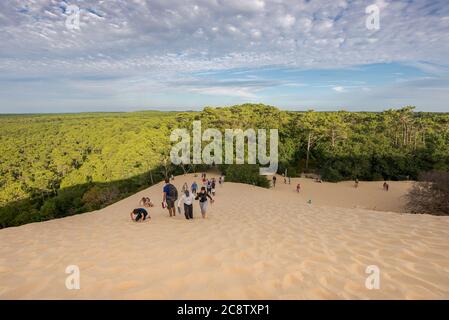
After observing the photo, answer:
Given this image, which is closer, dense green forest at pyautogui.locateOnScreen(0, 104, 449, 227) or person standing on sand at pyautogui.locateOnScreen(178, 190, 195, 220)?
person standing on sand at pyautogui.locateOnScreen(178, 190, 195, 220)

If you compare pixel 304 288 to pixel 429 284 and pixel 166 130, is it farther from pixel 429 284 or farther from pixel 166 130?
pixel 166 130

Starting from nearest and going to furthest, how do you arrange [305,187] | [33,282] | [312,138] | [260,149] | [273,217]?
[33,282]
[273,217]
[305,187]
[260,149]
[312,138]

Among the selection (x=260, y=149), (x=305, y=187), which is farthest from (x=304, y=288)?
(x=260, y=149)

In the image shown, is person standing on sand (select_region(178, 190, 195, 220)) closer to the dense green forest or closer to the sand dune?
the sand dune

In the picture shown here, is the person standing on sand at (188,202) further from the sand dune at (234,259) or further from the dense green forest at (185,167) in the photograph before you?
the dense green forest at (185,167)

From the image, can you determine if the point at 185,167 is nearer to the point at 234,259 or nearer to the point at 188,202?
the point at 188,202

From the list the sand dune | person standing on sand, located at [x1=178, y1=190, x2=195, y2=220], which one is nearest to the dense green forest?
person standing on sand, located at [x1=178, y1=190, x2=195, y2=220]

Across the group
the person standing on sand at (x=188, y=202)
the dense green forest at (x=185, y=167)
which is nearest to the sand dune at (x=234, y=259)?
the person standing on sand at (x=188, y=202)
